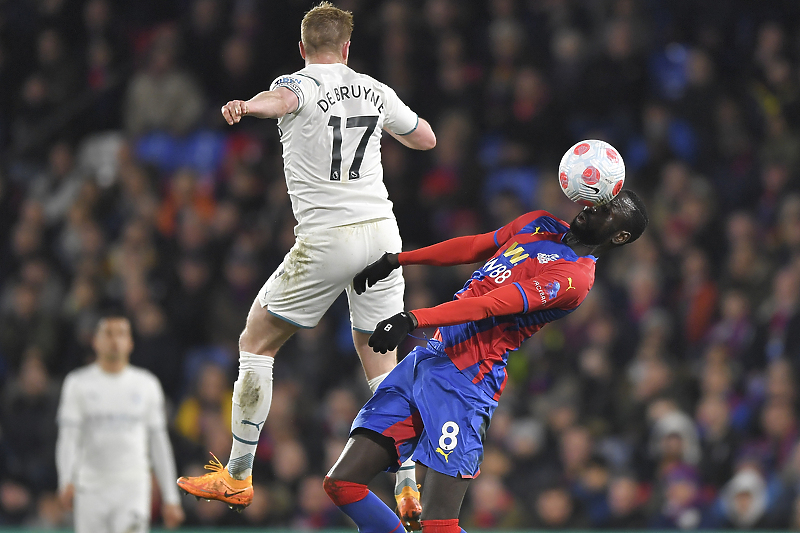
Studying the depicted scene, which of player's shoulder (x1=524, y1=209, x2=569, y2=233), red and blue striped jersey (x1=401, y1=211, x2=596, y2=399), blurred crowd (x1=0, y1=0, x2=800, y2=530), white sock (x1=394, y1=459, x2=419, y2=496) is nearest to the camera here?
red and blue striped jersey (x1=401, y1=211, x2=596, y2=399)

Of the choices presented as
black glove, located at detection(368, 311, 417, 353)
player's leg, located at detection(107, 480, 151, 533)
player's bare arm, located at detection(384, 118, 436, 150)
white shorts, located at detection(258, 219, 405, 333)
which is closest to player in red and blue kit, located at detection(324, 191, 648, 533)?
white shorts, located at detection(258, 219, 405, 333)

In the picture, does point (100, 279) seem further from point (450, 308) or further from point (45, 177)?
point (450, 308)

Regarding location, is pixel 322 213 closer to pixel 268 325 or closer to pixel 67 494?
pixel 268 325

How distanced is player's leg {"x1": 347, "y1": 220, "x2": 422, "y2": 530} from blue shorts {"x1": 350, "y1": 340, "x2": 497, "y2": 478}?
0.40m

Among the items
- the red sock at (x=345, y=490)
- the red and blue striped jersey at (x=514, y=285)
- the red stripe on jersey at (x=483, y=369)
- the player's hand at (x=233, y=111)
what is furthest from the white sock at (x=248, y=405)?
the player's hand at (x=233, y=111)

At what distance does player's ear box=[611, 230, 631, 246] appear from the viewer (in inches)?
207

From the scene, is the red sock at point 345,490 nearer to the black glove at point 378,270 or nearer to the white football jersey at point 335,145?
the black glove at point 378,270

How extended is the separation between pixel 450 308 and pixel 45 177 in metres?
9.65

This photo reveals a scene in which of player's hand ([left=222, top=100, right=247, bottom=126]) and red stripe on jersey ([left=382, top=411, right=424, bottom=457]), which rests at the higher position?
player's hand ([left=222, top=100, right=247, bottom=126])

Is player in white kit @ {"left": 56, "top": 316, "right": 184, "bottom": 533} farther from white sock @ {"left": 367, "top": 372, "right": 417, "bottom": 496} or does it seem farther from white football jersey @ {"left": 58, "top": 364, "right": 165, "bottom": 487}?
white sock @ {"left": 367, "top": 372, "right": 417, "bottom": 496}

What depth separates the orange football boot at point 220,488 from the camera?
574 cm

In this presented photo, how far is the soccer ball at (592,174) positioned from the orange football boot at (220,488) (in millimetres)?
2234

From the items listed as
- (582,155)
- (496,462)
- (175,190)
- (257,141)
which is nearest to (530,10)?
(257,141)

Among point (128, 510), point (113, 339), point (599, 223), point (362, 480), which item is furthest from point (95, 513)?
point (599, 223)
